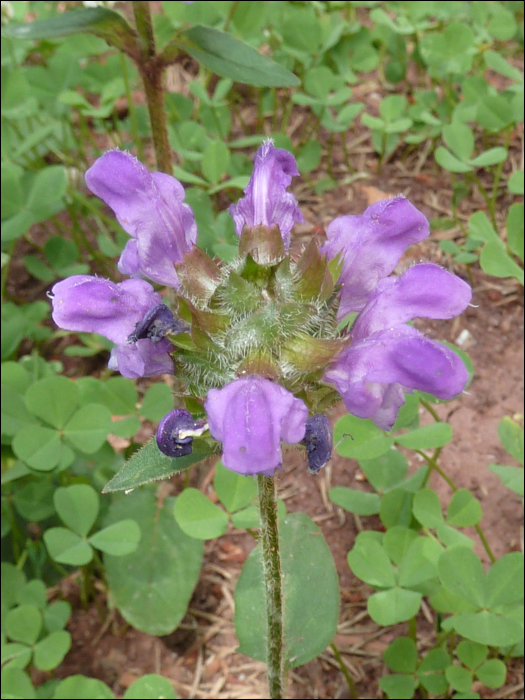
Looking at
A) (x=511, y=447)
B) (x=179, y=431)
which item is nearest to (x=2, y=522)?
(x=179, y=431)

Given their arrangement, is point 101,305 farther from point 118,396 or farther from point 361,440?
point 118,396

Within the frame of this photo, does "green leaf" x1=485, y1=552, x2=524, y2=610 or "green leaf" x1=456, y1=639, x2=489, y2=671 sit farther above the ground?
"green leaf" x1=485, y1=552, x2=524, y2=610

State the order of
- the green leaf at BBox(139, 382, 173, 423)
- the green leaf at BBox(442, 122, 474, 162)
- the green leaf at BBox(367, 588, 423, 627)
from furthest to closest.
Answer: the green leaf at BBox(442, 122, 474, 162) < the green leaf at BBox(139, 382, 173, 423) < the green leaf at BBox(367, 588, 423, 627)

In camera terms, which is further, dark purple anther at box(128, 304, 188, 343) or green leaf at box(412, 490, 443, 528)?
green leaf at box(412, 490, 443, 528)

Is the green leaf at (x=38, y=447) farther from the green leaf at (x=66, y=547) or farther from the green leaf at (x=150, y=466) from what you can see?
the green leaf at (x=150, y=466)

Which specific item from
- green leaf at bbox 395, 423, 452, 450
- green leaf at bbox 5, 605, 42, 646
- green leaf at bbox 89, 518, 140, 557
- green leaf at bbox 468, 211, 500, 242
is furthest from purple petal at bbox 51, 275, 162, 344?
green leaf at bbox 468, 211, 500, 242

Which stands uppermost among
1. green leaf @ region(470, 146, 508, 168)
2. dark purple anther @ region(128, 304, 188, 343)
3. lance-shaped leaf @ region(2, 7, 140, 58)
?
lance-shaped leaf @ region(2, 7, 140, 58)

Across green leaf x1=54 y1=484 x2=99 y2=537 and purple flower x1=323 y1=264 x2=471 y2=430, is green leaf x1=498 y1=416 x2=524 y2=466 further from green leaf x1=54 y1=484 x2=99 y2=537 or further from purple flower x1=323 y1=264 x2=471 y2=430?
green leaf x1=54 y1=484 x2=99 y2=537
